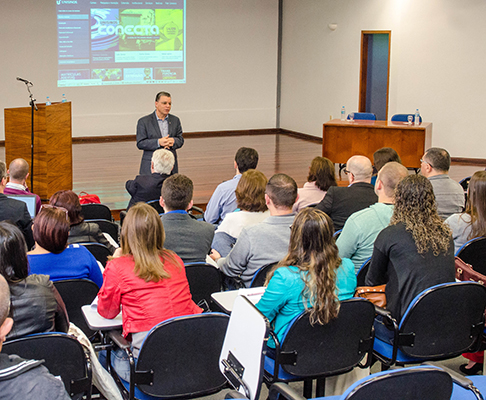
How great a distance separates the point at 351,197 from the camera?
4.06 m

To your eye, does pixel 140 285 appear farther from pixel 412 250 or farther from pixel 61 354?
pixel 412 250

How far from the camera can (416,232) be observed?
8.53ft

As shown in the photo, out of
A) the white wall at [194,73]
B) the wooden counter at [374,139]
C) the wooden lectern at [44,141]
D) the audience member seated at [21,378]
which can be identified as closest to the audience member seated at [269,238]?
the audience member seated at [21,378]

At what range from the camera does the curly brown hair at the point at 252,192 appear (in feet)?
12.1

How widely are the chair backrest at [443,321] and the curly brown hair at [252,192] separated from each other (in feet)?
4.73

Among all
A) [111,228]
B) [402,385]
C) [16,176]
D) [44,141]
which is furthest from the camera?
[44,141]

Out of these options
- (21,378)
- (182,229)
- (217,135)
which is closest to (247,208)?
(182,229)

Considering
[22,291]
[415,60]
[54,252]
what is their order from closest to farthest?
[22,291] < [54,252] < [415,60]

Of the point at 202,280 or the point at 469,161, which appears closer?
the point at 202,280

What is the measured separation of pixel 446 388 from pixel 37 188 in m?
6.17

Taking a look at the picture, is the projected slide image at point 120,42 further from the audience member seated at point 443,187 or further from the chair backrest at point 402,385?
the chair backrest at point 402,385

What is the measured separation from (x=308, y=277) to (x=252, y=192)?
1475 mm

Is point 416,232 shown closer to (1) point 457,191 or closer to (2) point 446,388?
(2) point 446,388

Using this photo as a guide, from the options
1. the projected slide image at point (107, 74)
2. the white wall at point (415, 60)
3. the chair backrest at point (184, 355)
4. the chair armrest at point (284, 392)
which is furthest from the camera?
the projected slide image at point (107, 74)
